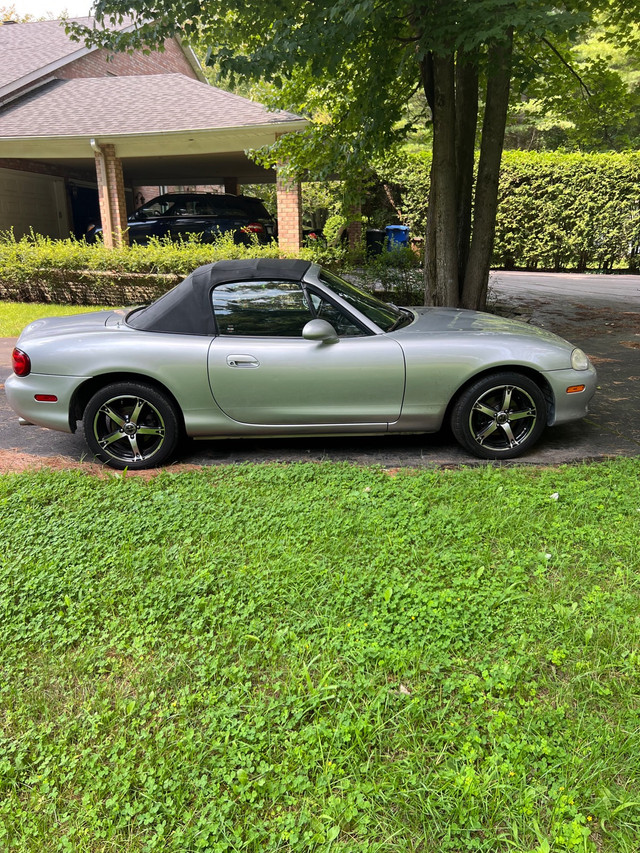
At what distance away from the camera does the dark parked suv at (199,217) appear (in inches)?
635

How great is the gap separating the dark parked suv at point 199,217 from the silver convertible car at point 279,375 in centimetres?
1210

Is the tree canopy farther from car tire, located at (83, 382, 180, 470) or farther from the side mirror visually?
car tire, located at (83, 382, 180, 470)

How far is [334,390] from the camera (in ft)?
14.2

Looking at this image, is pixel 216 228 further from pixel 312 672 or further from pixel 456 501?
pixel 312 672

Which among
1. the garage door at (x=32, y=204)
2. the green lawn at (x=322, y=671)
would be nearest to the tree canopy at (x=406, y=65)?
the green lawn at (x=322, y=671)

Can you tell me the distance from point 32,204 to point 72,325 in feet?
58.5

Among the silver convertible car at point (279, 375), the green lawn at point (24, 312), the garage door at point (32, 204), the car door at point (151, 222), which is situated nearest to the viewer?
the silver convertible car at point (279, 375)

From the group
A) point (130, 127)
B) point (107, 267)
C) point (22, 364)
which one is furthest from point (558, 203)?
point (22, 364)

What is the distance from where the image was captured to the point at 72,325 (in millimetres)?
4738

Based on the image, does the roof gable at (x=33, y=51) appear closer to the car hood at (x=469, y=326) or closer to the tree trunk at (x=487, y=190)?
the tree trunk at (x=487, y=190)

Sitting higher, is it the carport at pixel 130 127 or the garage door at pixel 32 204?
the carport at pixel 130 127

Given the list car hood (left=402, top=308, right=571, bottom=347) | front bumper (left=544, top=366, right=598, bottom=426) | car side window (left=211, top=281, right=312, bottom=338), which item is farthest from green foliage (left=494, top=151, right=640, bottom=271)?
car side window (left=211, top=281, right=312, bottom=338)

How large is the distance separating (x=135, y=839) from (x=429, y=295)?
25.8 feet

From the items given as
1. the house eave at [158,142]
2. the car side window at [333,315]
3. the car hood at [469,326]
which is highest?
the house eave at [158,142]
